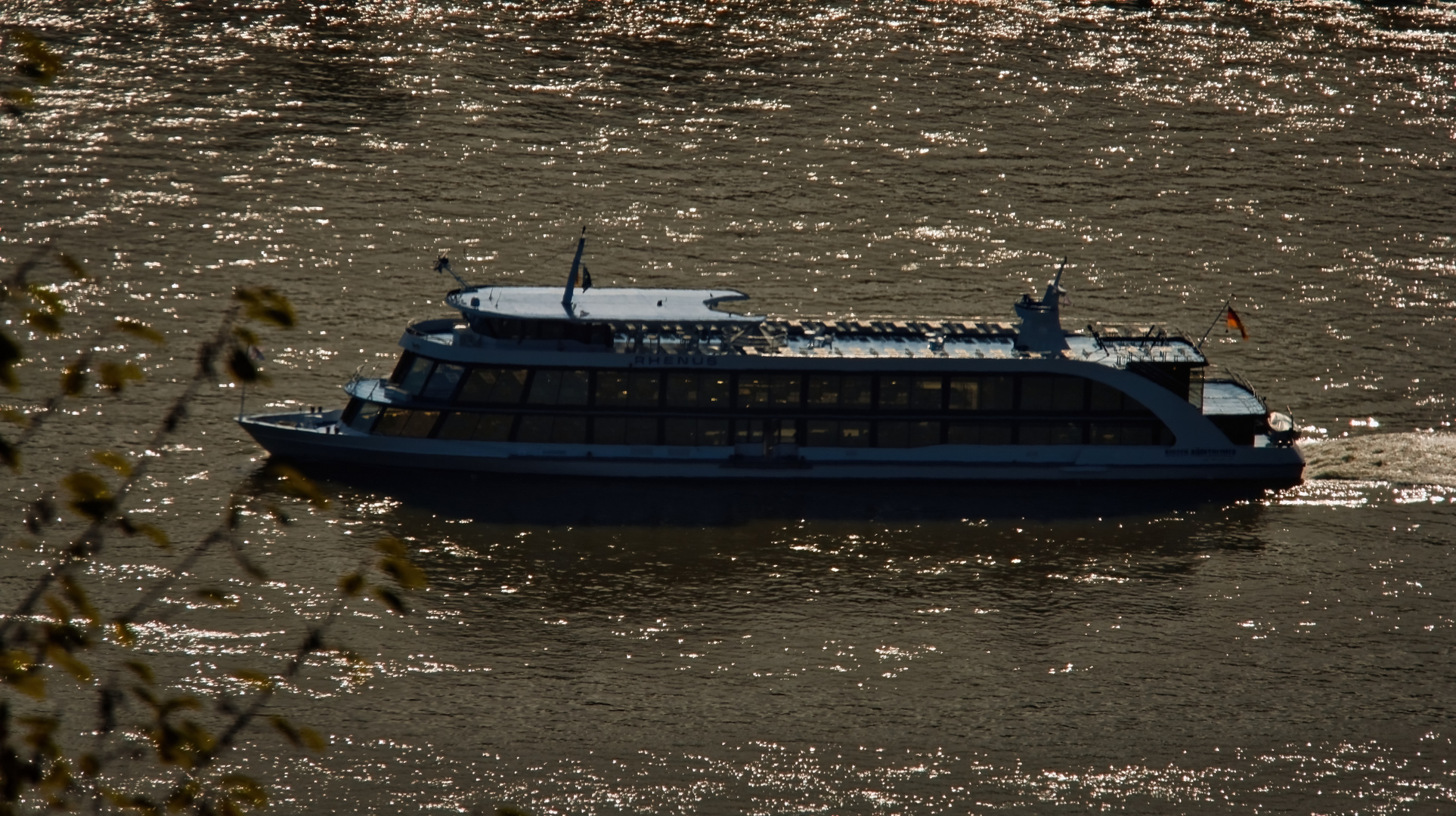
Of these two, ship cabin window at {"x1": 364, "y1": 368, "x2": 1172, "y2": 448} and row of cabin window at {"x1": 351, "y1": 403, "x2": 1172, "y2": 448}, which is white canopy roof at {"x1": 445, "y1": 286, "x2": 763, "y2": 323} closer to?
ship cabin window at {"x1": 364, "y1": 368, "x2": 1172, "y2": 448}

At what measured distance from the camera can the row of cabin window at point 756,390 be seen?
37562mm

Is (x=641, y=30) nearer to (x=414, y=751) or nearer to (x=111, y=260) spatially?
(x=111, y=260)

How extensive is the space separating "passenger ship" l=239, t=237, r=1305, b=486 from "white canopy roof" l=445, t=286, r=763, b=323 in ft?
0.27

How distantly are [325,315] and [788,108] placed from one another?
29.7 meters

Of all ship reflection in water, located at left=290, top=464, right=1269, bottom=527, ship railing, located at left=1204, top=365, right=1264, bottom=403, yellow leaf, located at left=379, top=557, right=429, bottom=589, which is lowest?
ship reflection in water, located at left=290, top=464, right=1269, bottom=527

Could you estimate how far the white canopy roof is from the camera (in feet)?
123

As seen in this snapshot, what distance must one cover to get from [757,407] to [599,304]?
14.5 ft

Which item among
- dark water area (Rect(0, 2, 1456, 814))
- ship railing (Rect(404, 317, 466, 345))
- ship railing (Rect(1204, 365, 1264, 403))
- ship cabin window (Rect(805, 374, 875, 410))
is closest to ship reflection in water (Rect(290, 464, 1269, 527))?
dark water area (Rect(0, 2, 1456, 814))

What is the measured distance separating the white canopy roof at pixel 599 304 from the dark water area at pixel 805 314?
12.7 feet

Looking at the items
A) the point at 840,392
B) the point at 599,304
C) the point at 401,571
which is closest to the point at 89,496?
the point at 401,571

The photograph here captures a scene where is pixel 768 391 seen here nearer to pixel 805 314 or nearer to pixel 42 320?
pixel 805 314

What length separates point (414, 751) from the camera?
25.2 meters

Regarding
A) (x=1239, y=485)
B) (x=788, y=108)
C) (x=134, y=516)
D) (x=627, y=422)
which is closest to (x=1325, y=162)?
(x=788, y=108)

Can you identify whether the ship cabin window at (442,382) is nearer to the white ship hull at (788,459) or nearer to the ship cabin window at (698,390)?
the white ship hull at (788,459)
